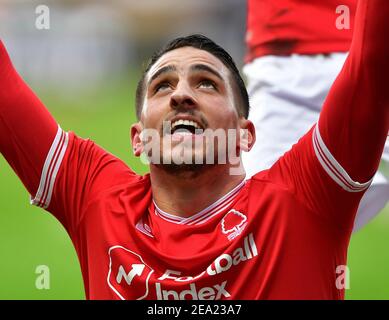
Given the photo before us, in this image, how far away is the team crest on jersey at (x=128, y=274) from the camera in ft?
6.81

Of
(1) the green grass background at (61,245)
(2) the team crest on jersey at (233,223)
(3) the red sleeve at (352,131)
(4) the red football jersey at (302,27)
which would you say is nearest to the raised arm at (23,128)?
(2) the team crest on jersey at (233,223)

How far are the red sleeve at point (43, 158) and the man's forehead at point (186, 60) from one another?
304 mm

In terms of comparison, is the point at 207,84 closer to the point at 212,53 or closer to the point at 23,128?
the point at 212,53

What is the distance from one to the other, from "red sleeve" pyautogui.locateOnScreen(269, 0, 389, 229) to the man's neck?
0.21m

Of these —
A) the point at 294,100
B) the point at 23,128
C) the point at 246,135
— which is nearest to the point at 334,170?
the point at 246,135

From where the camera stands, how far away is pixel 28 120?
2.25m

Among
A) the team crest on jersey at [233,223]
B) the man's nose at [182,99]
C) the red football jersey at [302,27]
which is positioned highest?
the red football jersey at [302,27]

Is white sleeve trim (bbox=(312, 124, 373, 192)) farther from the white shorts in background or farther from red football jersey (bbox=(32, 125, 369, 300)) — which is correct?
the white shorts in background

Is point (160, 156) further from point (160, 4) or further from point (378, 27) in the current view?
point (160, 4)

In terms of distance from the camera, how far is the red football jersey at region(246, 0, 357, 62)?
12.0 ft

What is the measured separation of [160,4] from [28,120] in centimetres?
733

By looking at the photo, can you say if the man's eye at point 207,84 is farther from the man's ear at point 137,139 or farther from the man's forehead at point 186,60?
the man's ear at point 137,139
